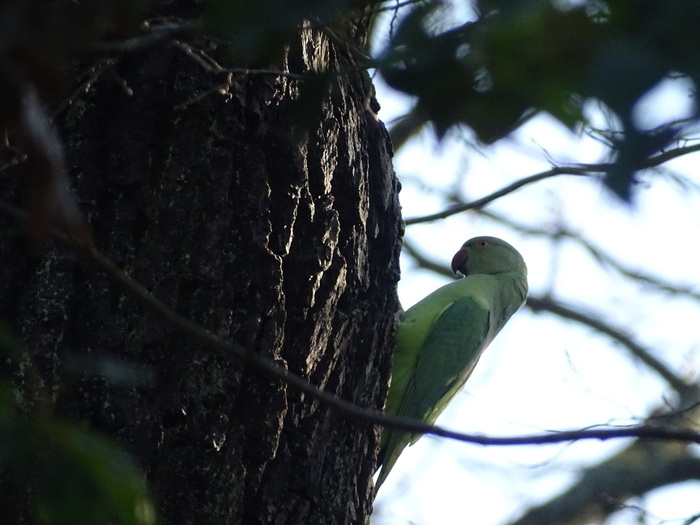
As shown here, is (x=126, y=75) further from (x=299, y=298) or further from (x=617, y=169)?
(x=617, y=169)

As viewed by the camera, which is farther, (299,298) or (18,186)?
(299,298)

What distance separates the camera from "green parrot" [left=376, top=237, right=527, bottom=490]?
4082mm

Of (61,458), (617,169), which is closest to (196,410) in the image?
(61,458)

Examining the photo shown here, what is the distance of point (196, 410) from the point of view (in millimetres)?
2203

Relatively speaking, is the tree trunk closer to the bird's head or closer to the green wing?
the green wing

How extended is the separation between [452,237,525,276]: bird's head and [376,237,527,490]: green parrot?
37cm

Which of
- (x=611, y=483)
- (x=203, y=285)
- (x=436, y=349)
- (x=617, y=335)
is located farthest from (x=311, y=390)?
(x=611, y=483)

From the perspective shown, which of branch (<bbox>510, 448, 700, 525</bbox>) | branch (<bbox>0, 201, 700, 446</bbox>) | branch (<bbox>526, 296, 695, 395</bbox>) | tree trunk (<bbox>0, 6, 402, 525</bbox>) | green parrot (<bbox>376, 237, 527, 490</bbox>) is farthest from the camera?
branch (<bbox>510, 448, 700, 525</bbox>)

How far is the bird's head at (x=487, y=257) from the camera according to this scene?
521cm

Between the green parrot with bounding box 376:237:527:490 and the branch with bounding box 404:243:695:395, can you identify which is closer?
the green parrot with bounding box 376:237:527:490

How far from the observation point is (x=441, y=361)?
414 cm

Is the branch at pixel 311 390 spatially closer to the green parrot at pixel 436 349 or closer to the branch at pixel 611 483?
the green parrot at pixel 436 349

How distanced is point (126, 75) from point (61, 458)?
1486 mm

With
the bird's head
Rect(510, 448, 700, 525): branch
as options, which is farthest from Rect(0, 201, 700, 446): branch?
Rect(510, 448, 700, 525): branch
